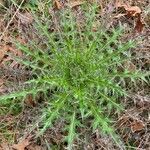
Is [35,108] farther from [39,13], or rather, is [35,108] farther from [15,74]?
[39,13]

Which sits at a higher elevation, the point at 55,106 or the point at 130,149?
the point at 55,106

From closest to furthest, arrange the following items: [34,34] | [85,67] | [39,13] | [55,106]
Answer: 1. [55,106]
2. [85,67]
3. [34,34]
4. [39,13]

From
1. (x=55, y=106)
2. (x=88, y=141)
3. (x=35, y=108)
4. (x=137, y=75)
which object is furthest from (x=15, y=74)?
(x=137, y=75)

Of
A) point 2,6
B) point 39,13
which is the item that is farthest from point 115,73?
point 2,6

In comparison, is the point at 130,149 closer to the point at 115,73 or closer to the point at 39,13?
the point at 115,73

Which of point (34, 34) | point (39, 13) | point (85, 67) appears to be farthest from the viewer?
point (39, 13)

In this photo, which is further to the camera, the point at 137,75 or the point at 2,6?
the point at 2,6

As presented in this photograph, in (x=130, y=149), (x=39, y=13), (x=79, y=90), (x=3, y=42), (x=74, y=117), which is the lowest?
(x=130, y=149)
